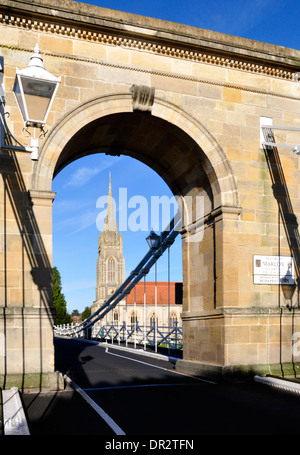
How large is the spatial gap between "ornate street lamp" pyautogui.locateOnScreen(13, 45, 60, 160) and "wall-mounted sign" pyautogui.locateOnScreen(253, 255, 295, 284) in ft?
19.5

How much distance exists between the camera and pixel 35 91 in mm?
5762

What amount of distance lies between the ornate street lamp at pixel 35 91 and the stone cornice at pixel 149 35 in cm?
389

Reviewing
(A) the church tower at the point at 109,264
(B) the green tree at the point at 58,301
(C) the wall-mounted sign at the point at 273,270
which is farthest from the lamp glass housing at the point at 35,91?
(A) the church tower at the point at 109,264

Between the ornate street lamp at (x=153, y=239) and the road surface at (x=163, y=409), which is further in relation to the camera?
the ornate street lamp at (x=153, y=239)

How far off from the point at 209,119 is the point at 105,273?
88537 millimetres

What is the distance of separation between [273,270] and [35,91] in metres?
6.60

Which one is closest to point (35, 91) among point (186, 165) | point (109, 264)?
point (186, 165)

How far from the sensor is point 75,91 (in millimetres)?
9492

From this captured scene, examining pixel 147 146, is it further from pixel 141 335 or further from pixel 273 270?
pixel 141 335

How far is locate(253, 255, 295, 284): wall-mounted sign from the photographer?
10320mm

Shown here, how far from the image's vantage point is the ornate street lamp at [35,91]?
567 cm

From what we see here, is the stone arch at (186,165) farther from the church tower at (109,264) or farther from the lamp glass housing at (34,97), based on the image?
the church tower at (109,264)

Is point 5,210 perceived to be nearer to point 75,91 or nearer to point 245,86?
point 75,91

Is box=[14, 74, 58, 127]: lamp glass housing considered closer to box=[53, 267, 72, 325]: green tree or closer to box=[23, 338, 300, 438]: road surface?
box=[23, 338, 300, 438]: road surface
